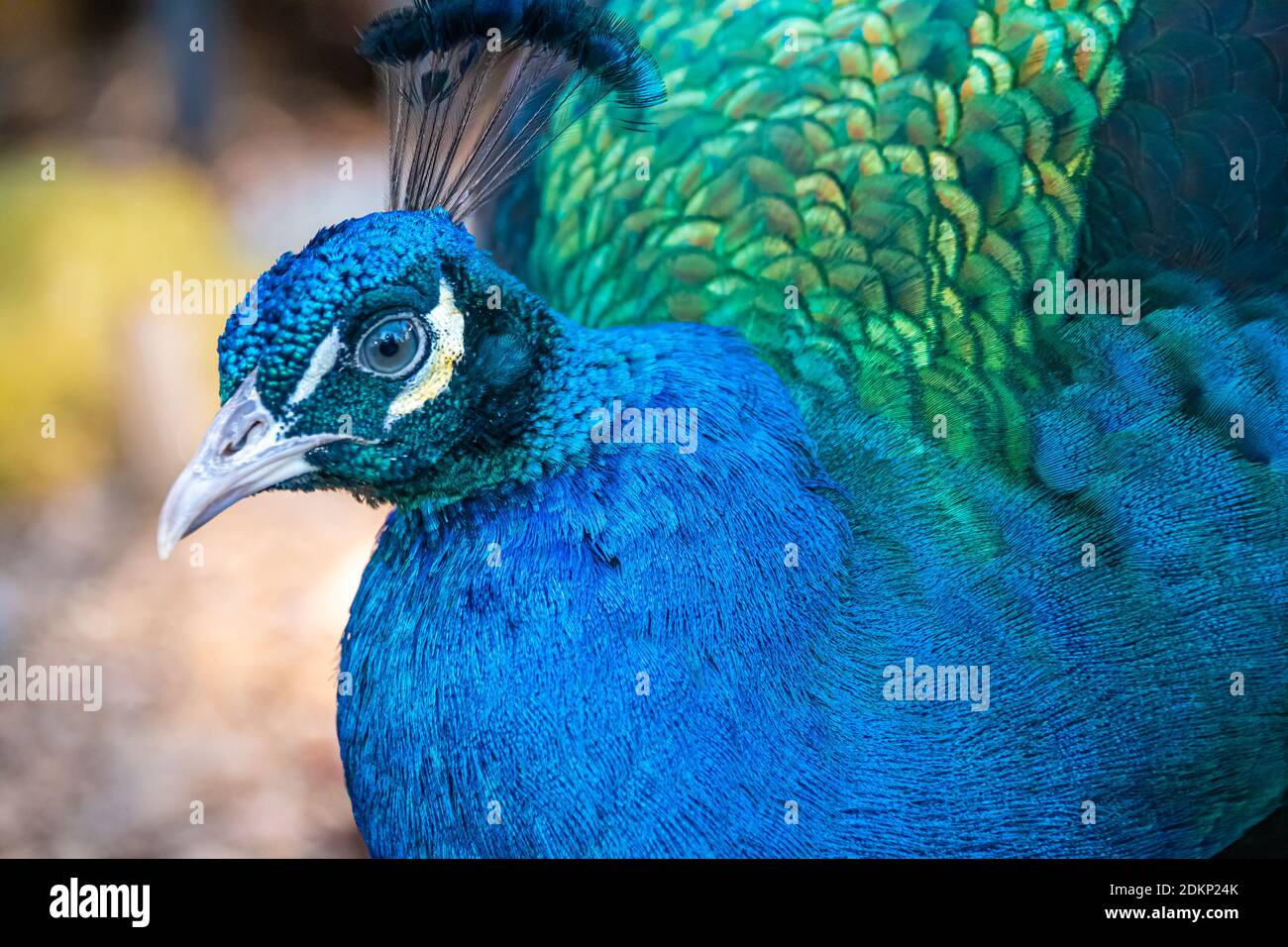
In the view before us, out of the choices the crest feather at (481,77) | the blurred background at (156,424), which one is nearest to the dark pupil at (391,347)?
the crest feather at (481,77)

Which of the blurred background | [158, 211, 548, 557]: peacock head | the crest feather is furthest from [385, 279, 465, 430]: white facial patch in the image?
the blurred background

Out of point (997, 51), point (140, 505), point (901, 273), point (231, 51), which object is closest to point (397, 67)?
point (901, 273)

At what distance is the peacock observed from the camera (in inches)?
42.2

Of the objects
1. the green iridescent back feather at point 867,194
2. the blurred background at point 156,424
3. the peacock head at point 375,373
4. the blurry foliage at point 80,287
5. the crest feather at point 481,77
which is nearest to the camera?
the peacock head at point 375,373

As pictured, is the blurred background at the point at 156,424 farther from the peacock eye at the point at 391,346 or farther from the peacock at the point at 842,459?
the peacock eye at the point at 391,346

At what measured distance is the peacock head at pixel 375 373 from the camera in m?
1.01

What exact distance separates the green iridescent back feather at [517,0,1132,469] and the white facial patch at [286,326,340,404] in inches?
22.0

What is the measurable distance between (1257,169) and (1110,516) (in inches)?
19.9

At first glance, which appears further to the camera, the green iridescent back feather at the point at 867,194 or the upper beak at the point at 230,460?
the green iridescent back feather at the point at 867,194

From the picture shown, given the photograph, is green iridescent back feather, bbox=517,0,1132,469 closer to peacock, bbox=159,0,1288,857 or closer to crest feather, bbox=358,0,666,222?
peacock, bbox=159,0,1288,857

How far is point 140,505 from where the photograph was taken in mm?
2453

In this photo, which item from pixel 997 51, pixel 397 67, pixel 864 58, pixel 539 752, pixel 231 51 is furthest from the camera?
pixel 231 51
